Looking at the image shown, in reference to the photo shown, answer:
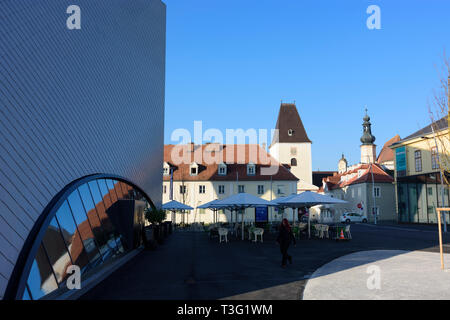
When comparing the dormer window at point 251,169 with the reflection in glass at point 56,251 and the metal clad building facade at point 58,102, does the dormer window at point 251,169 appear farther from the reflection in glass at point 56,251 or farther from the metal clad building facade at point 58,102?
the reflection in glass at point 56,251

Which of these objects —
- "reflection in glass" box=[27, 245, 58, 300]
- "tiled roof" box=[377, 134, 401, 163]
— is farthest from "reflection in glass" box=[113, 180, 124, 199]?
"tiled roof" box=[377, 134, 401, 163]

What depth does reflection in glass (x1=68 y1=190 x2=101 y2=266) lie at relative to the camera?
1085 centimetres

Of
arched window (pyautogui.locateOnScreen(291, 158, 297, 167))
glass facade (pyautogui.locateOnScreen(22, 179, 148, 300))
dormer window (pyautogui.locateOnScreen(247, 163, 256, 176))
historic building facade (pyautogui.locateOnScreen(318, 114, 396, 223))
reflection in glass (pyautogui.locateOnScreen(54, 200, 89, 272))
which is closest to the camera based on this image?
glass facade (pyautogui.locateOnScreen(22, 179, 148, 300))

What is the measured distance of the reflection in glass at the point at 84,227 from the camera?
1085 cm

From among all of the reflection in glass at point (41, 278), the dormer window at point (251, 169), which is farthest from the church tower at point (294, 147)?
the reflection in glass at point (41, 278)

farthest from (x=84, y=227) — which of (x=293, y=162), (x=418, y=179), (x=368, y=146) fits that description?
(x=368, y=146)

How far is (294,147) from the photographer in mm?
69688

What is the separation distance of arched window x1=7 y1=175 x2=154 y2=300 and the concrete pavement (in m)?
5.55

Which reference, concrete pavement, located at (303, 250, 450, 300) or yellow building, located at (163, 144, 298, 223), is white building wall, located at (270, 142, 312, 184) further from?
concrete pavement, located at (303, 250, 450, 300)

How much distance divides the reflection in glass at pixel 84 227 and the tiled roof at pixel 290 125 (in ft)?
198

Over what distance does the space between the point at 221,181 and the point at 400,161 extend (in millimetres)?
23149

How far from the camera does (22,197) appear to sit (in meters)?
7.79

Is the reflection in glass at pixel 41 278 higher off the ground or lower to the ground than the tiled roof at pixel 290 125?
lower
